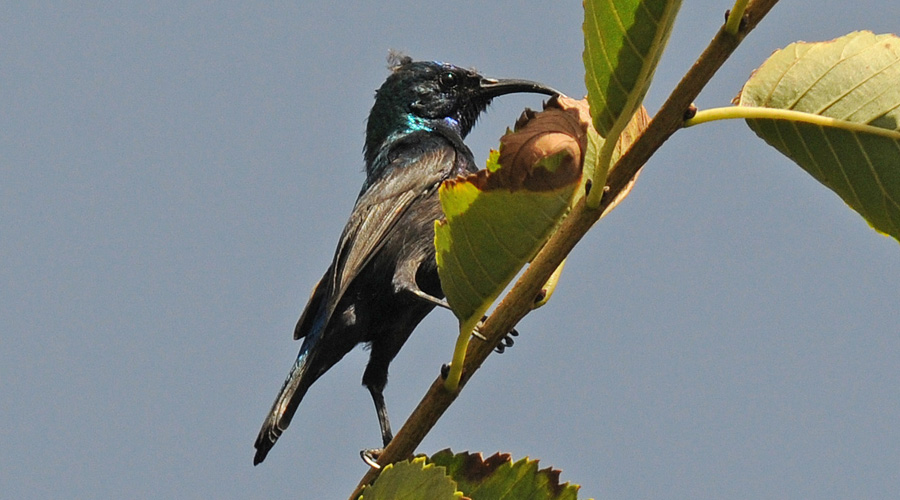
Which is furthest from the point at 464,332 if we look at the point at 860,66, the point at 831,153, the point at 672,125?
the point at 860,66

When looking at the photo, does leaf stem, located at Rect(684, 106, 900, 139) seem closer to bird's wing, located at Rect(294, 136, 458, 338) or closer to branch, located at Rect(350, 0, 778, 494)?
branch, located at Rect(350, 0, 778, 494)

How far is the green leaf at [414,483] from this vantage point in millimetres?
1757

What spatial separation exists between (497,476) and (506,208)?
0.70 meters

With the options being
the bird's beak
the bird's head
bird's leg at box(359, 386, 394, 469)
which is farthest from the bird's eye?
bird's leg at box(359, 386, 394, 469)

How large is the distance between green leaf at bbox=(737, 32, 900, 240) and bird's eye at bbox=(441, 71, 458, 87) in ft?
14.8

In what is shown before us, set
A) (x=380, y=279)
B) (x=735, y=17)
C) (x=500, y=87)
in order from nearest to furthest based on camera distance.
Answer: (x=735, y=17)
(x=380, y=279)
(x=500, y=87)

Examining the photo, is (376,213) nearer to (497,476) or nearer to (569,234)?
(497,476)

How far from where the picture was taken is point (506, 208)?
1579 millimetres

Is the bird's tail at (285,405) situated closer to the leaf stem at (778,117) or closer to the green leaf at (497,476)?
the green leaf at (497,476)

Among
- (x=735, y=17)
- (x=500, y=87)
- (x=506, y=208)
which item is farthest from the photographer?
(x=500, y=87)

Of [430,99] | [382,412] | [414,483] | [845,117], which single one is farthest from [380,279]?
[845,117]

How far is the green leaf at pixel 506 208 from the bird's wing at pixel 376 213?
277 cm

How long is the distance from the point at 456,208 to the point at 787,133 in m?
0.54

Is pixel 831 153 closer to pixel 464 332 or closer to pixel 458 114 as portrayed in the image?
pixel 464 332
